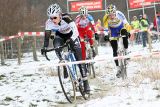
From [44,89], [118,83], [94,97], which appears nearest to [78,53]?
[94,97]

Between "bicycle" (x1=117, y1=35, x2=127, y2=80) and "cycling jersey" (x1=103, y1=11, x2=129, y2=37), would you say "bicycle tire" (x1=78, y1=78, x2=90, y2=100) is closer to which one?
"bicycle" (x1=117, y1=35, x2=127, y2=80)

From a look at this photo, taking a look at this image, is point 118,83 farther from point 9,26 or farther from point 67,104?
point 9,26

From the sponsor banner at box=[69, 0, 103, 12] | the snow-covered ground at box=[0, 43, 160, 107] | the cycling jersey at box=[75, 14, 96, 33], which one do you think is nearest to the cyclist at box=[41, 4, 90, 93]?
the snow-covered ground at box=[0, 43, 160, 107]

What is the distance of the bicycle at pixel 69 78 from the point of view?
8695 millimetres

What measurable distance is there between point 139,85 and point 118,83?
1.04 metres

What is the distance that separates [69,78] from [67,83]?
144 millimetres

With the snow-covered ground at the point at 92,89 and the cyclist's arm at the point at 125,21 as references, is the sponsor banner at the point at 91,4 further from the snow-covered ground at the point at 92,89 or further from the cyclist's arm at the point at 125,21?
the cyclist's arm at the point at 125,21

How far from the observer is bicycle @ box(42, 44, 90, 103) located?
8695 millimetres

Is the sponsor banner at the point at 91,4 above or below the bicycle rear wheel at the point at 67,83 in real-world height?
above

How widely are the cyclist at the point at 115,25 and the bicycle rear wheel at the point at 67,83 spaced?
111 inches

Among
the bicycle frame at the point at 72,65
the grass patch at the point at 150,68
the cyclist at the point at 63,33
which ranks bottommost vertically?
the grass patch at the point at 150,68

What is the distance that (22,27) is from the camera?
23.0 meters

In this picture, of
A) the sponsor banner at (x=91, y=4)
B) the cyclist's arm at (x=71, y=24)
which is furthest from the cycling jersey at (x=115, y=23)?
the sponsor banner at (x=91, y=4)

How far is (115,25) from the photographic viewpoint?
38.1ft
